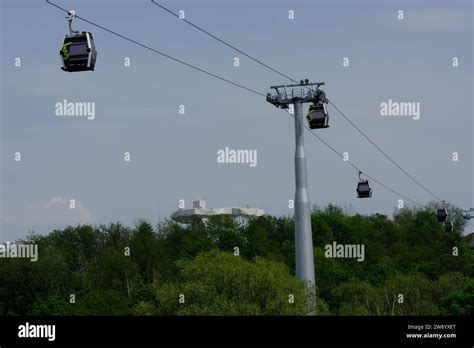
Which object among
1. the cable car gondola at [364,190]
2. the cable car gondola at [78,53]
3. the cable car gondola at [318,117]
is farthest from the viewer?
the cable car gondola at [364,190]

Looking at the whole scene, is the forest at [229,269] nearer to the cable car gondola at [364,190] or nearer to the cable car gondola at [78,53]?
Result: the cable car gondola at [364,190]

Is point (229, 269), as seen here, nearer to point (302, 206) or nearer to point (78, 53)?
point (302, 206)

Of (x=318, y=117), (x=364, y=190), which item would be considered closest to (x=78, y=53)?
(x=318, y=117)

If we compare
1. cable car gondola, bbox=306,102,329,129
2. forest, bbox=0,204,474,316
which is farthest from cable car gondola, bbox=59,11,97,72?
forest, bbox=0,204,474,316

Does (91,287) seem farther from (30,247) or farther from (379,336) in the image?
(379,336)

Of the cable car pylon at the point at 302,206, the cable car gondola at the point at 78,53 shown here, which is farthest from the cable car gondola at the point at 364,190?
the cable car gondola at the point at 78,53
